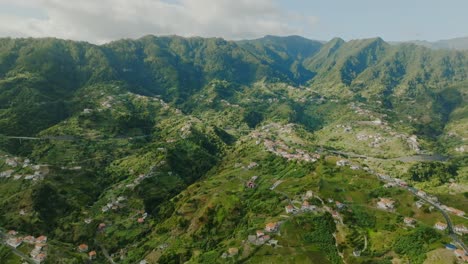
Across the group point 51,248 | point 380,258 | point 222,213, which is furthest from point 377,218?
point 51,248

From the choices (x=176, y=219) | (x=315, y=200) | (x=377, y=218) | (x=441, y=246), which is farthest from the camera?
(x=176, y=219)

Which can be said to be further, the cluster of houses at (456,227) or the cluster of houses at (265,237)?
the cluster of houses at (265,237)

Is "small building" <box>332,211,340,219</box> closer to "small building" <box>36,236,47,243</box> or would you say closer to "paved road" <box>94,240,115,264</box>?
"paved road" <box>94,240,115,264</box>

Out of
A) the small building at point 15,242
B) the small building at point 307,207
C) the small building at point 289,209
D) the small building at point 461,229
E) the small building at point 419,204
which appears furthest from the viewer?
the small building at point 307,207

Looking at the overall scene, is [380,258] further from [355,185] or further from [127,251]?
[127,251]

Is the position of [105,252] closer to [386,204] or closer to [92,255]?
[92,255]

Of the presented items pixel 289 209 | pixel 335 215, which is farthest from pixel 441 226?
pixel 289 209

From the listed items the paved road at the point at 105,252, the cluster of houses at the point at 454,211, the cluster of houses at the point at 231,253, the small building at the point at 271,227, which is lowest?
the paved road at the point at 105,252

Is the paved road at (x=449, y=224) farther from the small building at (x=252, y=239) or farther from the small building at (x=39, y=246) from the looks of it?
the small building at (x=39, y=246)

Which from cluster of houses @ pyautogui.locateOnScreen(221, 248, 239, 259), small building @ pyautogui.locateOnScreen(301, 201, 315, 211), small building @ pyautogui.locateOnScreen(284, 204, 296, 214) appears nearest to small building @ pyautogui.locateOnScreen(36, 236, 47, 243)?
cluster of houses @ pyautogui.locateOnScreen(221, 248, 239, 259)

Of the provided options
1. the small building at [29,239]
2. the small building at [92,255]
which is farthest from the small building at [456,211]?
the small building at [29,239]
